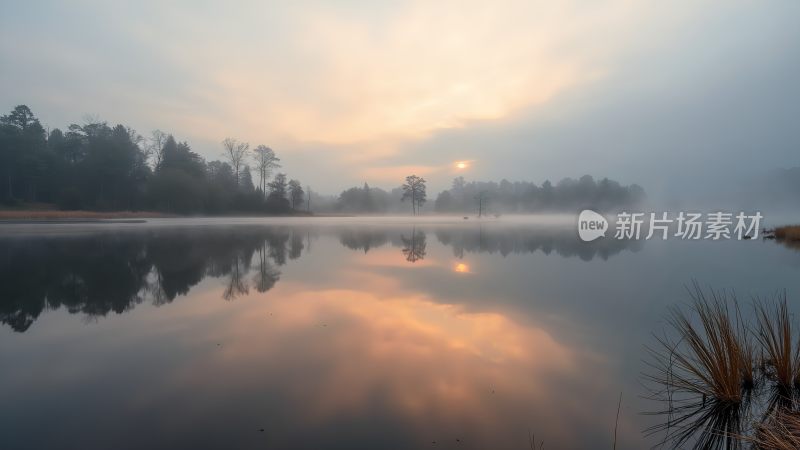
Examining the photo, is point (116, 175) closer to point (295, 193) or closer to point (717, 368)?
point (295, 193)

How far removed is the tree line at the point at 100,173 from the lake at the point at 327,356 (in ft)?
168

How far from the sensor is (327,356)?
5.36 metres

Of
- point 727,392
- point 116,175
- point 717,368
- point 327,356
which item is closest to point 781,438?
point 727,392

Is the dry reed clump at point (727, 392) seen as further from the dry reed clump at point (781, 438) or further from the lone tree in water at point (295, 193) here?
the lone tree in water at point (295, 193)

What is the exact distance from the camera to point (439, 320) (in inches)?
286

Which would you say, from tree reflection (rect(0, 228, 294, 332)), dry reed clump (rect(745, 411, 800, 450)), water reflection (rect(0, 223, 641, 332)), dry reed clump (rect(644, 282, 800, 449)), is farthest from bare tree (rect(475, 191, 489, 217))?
dry reed clump (rect(745, 411, 800, 450))

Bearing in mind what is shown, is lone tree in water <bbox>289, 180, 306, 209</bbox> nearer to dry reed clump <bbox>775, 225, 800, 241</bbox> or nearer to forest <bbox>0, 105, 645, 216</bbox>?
forest <bbox>0, 105, 645, 216</bbox>

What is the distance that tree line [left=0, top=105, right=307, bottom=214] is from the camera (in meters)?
51.2

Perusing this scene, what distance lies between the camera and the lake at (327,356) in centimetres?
360

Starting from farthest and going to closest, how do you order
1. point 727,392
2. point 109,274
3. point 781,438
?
point 109,274
point 727,392
point 781,438

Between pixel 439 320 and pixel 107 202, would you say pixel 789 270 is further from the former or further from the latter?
pixel 107 202

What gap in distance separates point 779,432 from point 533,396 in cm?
205

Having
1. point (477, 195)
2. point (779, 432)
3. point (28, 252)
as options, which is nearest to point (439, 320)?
point (779, 432)

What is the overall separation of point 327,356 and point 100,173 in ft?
210
